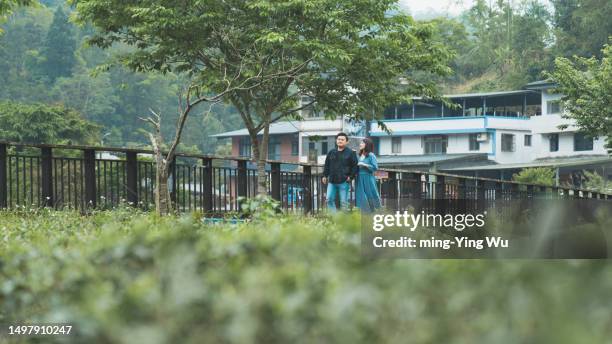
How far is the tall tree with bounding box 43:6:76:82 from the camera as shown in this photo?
90.1 metres

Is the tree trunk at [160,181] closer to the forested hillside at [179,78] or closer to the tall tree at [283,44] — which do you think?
the tall tree at [283,44]

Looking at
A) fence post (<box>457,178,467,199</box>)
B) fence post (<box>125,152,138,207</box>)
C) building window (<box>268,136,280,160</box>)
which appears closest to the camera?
fence post (<box>125,152,138,207</box>)

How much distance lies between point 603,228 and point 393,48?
19327 mm

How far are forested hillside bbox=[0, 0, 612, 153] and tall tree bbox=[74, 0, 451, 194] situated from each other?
52598 mm

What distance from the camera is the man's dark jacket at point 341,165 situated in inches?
567

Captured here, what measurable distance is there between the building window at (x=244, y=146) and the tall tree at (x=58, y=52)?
24.5 meters

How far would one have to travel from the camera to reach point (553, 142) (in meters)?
63.5

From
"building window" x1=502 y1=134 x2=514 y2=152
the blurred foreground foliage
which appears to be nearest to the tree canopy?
"building window" x1=502 y1=134 x2=514 y2=152

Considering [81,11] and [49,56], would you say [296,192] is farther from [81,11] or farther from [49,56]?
[49,56]

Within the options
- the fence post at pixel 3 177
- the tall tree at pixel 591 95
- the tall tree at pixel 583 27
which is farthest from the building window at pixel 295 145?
the fence post at pixel 3 177

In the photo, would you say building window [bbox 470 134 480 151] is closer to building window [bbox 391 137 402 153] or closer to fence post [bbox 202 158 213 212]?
building window [bbox 391 137 402 153]

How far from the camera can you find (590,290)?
2.57m

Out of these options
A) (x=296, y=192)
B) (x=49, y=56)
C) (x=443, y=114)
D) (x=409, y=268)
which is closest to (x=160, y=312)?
(x=409, y=268)

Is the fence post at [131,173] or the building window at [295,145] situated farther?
the building window at [295,145]
